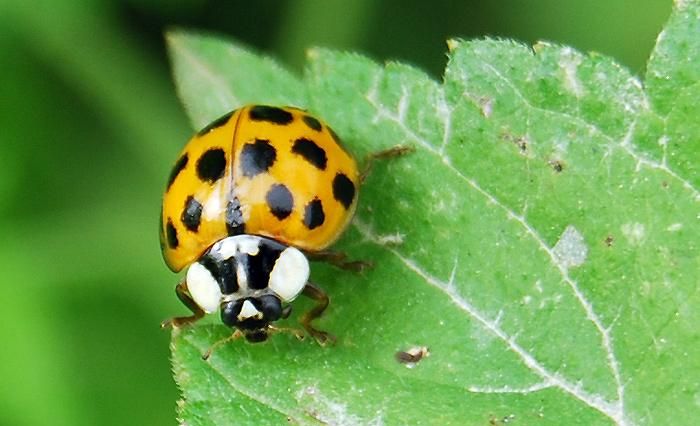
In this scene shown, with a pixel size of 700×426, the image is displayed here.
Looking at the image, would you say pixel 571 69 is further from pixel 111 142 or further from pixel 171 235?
pixel 111 142

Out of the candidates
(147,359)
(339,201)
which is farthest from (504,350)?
(147,359)

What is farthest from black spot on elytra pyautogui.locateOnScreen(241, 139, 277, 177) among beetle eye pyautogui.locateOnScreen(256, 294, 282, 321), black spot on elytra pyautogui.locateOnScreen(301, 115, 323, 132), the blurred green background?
the blurred green background

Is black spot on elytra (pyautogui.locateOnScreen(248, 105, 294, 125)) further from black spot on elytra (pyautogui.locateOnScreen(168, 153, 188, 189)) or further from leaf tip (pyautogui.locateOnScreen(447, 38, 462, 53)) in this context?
leaf tip (pyautogui.locateOnScreen(447, 38, 462, 53))

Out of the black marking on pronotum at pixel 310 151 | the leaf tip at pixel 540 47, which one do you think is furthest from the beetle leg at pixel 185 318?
the leaf tip at pixel 540 47

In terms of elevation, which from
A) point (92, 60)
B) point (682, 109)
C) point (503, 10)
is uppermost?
point (503, 10)

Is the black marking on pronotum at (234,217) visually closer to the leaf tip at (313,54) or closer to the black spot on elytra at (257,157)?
the black spot on elytra at (257,157)

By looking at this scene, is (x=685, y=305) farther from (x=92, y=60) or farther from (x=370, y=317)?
(x=92, y=60)
